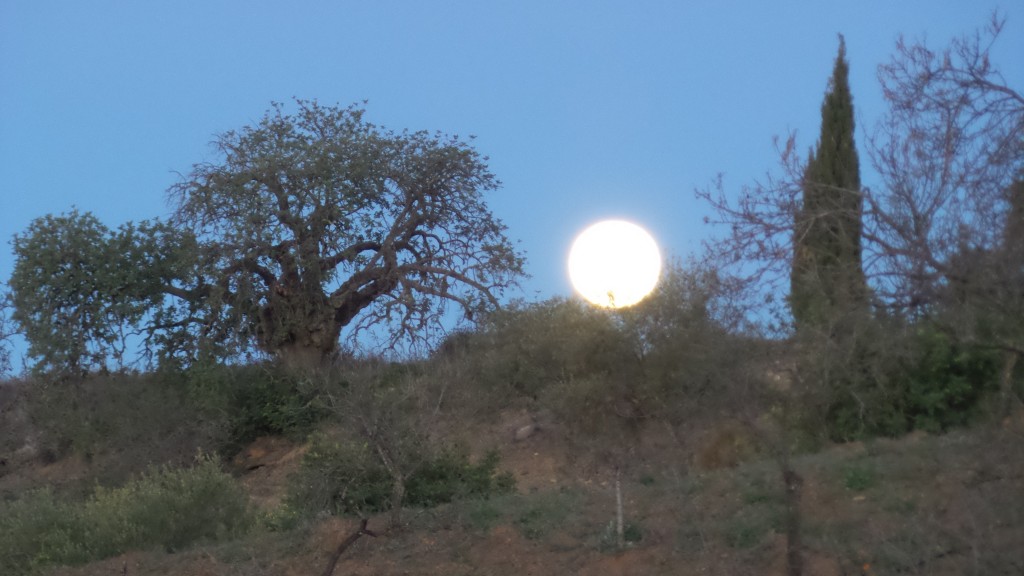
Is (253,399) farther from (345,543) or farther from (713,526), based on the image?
(713,526)

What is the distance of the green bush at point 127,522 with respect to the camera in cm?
1277

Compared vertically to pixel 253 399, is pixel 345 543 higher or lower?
lower

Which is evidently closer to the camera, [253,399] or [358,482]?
[358,482]

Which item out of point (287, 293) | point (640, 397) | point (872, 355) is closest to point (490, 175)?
point (287, 293)

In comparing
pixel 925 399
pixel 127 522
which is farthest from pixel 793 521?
pixel 127 522

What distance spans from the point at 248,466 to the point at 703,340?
51.6 feet

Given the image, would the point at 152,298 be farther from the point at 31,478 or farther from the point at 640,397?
the point at 640,397

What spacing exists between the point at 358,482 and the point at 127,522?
2.83 metres

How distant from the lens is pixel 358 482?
13047mm

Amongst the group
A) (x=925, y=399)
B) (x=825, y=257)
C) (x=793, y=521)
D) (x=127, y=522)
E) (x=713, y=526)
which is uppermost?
(x=825, y=257)

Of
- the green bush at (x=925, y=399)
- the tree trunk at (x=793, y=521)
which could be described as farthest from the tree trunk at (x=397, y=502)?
the green bush at (x=925, y=399)

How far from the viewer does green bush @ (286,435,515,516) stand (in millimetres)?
12844

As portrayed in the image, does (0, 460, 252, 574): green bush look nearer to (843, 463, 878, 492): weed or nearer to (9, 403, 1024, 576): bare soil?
(9, 403, 1024, 576): bare soil

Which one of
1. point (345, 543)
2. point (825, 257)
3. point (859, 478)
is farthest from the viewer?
point (345, 543)
